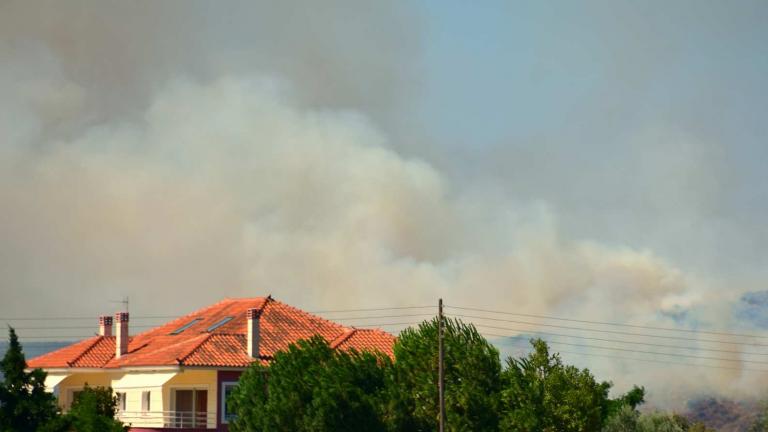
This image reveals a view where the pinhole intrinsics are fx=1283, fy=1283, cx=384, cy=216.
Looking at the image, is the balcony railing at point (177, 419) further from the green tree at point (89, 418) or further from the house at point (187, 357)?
the green tree at point (89, 418)

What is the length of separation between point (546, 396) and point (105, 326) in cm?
3466

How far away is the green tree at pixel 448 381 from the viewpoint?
67000mm

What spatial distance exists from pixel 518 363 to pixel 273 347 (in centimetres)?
1677

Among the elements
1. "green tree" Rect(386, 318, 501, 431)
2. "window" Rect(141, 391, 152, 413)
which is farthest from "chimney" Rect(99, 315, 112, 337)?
"green tree" Rect(386, 318, 501, 431)

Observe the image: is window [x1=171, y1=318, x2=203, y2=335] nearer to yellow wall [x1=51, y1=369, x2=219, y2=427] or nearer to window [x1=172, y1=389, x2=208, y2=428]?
yellow wall [x1=51, y1=369, x2=219, y2=427]

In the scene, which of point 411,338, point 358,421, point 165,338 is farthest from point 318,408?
point 165,338

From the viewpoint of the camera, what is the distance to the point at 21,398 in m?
64.1

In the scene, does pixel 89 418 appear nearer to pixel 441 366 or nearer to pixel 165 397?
pixel 165 397

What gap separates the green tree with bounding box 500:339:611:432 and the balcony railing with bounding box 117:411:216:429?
18506 millimetres

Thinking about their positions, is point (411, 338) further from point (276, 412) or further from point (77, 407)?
point (77, 407)

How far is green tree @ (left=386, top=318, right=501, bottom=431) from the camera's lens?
220 feet

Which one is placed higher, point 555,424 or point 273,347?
point 273,347

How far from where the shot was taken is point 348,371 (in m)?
67.7

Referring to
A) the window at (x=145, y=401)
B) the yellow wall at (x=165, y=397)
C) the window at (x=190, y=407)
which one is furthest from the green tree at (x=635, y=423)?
the window at (x=145, y=401)
